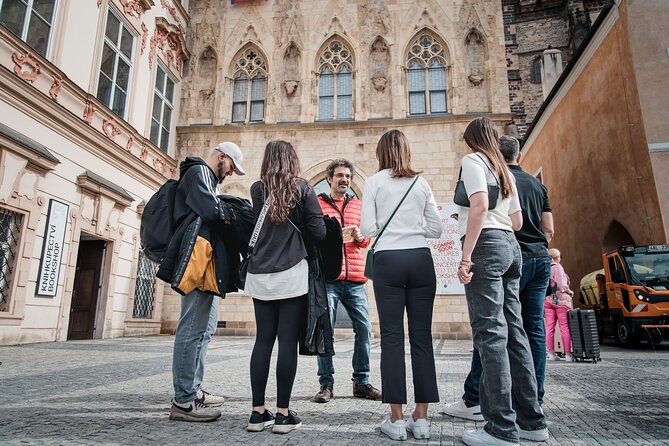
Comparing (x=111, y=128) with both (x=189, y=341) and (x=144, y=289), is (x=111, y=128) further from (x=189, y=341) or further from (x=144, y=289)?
Result: (x=189, y=341)

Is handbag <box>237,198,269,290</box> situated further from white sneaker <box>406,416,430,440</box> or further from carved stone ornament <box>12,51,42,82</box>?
carved stone ornament <box>12,51,42,82</box>

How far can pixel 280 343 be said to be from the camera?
2.66 m

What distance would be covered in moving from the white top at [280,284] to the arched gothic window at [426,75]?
12694 mm

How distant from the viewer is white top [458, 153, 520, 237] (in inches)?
98.7

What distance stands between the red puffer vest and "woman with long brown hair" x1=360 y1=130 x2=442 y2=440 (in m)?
Answer: 0.97

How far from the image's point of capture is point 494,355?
7.59 feet

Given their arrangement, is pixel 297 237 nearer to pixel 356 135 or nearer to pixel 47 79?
pixel 47 79

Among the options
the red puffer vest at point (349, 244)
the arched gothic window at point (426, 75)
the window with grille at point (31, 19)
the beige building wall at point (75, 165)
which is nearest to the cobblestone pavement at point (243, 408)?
the red puffer vest at point (349, 244)

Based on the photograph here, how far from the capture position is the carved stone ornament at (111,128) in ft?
36.0

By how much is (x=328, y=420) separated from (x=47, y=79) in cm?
937

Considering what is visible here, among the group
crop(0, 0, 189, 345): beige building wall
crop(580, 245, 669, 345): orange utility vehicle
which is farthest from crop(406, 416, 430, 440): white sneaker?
crop(0, 0, 189, 345): beige building wall

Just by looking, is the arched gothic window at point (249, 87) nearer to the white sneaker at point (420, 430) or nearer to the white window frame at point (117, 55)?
the white window frame at point (117, 55)

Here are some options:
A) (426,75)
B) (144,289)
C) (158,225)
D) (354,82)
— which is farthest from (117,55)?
(158,225)

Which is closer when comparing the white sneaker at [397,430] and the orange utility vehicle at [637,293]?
the white sneaker at [397,430]
